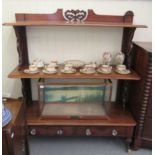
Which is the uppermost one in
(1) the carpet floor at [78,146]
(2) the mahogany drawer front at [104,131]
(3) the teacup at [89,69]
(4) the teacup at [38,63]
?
(4) the teacup at [38,63]

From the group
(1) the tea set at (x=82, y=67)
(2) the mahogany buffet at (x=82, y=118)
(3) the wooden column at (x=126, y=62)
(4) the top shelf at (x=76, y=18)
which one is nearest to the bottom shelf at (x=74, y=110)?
(2) the mahogany buffet at (x=82, y=118)

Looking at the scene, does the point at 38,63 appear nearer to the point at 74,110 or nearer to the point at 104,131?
the point at 74,110

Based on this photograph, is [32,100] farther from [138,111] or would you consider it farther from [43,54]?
[138,111]

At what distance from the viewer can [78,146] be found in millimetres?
1748

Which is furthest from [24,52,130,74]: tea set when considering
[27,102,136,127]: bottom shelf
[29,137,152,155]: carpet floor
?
[29,137,152,155]: carpet floor

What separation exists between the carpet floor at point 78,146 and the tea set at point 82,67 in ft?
2.35

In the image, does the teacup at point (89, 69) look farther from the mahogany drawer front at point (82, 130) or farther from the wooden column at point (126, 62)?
the mahogany drawer front at point (82, 130)

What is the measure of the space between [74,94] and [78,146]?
1.64 ft

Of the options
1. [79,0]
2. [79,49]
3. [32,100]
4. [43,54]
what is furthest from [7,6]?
[32,100]

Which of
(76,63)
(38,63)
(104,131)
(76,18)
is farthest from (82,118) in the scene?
(76,18)

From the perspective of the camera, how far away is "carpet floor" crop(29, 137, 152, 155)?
5.50 ft

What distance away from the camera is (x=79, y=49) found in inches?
70.6

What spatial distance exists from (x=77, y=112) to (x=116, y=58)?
631 millimetres

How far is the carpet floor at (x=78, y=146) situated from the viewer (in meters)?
1.68
